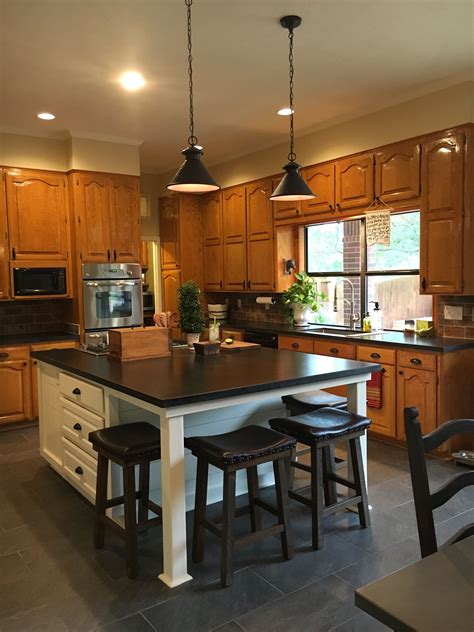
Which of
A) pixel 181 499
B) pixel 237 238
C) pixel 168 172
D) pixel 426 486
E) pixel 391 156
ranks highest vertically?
pixel 168 172

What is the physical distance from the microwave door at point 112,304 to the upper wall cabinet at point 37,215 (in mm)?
480

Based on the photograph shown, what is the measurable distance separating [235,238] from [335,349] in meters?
2.22

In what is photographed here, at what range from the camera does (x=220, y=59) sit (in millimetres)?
3592

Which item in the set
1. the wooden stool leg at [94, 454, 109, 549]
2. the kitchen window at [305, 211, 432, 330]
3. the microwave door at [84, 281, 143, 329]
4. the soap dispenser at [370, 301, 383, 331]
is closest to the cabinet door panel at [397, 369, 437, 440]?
the kitchen window at [305, 211, 432, 330]

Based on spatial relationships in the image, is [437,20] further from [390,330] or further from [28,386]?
[28,386]

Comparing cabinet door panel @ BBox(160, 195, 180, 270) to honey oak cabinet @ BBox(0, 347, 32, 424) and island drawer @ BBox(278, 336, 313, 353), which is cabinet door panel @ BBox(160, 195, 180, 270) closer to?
island drawer @ BBox(278, 336, 313, 353)

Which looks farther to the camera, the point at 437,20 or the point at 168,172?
the point at 168,172

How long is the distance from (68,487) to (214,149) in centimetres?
402

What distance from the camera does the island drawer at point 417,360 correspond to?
3936mm

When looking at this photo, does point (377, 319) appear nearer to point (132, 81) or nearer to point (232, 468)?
point (132, 81)

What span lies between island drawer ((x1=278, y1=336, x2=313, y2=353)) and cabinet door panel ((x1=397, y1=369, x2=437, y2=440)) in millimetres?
1017

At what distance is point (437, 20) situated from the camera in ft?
10.3

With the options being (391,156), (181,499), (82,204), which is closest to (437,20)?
(391,156)

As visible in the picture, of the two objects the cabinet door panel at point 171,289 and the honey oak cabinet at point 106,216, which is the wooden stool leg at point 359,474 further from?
the cabinet door panel at point 171,289
